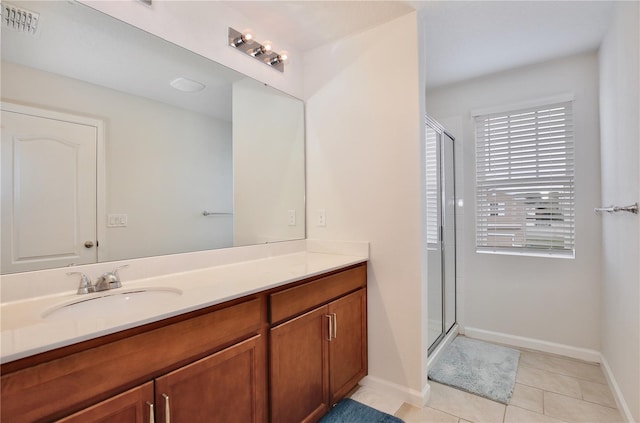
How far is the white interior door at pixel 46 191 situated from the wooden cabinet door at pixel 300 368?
907mm

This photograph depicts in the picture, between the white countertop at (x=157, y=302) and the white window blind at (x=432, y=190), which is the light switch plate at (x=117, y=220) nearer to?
the white countertop at (x=157, y=302)

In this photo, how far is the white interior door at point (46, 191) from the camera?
1111mm

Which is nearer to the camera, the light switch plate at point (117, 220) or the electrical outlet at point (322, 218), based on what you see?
the light switch plate at point (117, 220)

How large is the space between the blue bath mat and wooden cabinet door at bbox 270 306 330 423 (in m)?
0.08

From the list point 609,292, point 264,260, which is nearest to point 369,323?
point 264,260

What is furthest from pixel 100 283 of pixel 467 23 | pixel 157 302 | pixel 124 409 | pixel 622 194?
pixel 622 194

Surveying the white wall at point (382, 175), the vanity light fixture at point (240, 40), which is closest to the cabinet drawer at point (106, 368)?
the white wall at point (382, 175)

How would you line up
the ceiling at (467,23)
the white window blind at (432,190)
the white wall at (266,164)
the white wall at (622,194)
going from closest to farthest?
the white wall at (622,194) < the ceiling at (467,23) < the white wall at (266,164) < the white window blind at (432,190)

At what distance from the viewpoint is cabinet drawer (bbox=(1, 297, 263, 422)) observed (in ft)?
2.34

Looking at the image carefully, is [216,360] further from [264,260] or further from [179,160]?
[179,160]

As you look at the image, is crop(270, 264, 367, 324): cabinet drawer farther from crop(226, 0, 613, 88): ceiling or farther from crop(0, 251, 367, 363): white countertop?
crop(226, 0, 613, 88): ceiling

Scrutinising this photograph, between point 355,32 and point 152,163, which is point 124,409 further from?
point 355,32

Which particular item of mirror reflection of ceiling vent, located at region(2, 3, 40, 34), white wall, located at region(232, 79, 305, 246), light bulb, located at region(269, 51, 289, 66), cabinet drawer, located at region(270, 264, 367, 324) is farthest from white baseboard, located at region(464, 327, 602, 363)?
mirror reflection of ceiling vent, located at region(2, 3, 40, 34)

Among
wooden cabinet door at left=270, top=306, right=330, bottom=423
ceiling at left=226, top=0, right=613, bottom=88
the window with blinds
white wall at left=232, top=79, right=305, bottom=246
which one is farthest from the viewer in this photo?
the window with blinds
